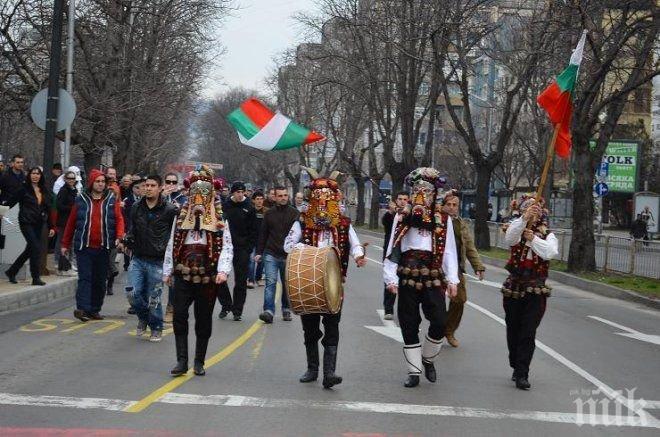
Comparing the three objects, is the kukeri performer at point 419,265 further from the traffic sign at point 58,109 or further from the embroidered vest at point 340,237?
the traffic sign at point 58,109

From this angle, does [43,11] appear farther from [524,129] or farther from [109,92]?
[524,129]

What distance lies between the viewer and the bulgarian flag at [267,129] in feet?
38.4

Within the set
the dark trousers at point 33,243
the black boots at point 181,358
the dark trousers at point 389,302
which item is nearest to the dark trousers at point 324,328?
the black boots at point 181,358

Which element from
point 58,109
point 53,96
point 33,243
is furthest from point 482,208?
point 33,243

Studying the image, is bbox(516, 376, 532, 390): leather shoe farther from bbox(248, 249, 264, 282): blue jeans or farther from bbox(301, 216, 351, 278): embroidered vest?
bbox(248, 249, 264, 282): blue jeans

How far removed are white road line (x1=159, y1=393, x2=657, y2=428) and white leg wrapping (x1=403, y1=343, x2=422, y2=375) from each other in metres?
0.86

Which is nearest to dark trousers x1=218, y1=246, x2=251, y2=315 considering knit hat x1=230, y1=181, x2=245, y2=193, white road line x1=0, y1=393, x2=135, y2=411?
knit hat x1=230, y1=181, x2=245, y2=193

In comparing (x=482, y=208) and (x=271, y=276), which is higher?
(x=482, y=208)

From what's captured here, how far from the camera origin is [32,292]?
52.9 ft

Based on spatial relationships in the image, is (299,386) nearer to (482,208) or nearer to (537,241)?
(537,241)

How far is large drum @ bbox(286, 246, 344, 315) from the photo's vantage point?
9.21 meters

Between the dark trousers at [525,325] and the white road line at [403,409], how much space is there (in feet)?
3.88

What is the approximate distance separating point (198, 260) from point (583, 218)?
65.4 ft

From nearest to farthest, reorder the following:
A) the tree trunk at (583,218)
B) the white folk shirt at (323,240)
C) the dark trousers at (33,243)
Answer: the white folk shirt at (323,240)
the dark trousers at (33,243)
the tree trunk at (583,218)
